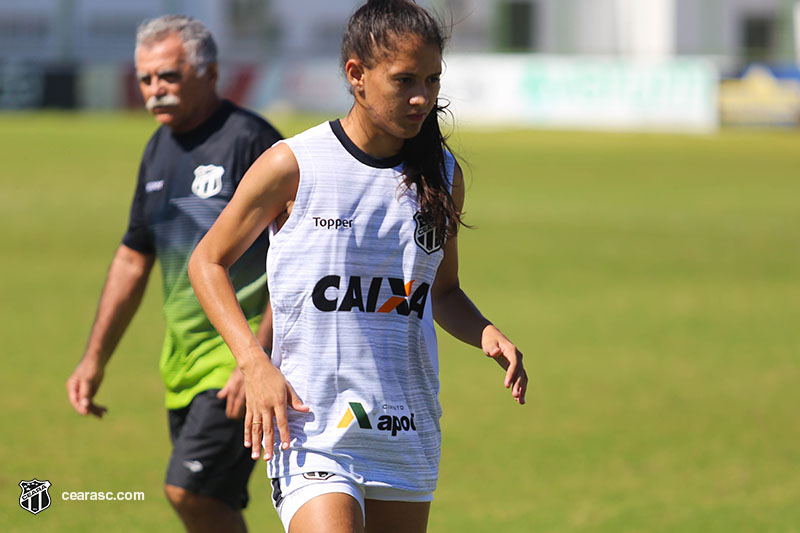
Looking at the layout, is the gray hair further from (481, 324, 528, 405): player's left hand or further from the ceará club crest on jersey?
(481, 324, 528, 405): player's left hand

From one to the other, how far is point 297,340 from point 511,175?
2221cm

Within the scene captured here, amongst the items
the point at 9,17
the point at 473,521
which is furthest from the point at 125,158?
the point at 9,17

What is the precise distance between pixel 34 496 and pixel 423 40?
4.05m

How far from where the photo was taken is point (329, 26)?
203ft

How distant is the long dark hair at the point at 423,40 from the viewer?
3.45m

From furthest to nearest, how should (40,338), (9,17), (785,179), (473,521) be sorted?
1. (9,17)
2. (785,179)
3. (40,338)
4. (473,521)

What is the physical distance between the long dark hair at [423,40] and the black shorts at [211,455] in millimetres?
1655

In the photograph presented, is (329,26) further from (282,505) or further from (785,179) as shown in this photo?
(282,505)

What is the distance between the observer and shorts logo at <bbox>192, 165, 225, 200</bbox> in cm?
495

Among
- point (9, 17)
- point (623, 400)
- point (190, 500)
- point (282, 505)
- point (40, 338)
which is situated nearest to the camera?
point (282, 505)

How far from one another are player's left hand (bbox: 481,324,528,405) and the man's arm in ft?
6.68

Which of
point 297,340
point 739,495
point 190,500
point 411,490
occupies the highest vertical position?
point 297,340

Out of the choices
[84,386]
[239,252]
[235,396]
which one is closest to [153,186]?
[84,386]

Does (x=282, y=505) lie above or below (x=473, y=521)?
above
